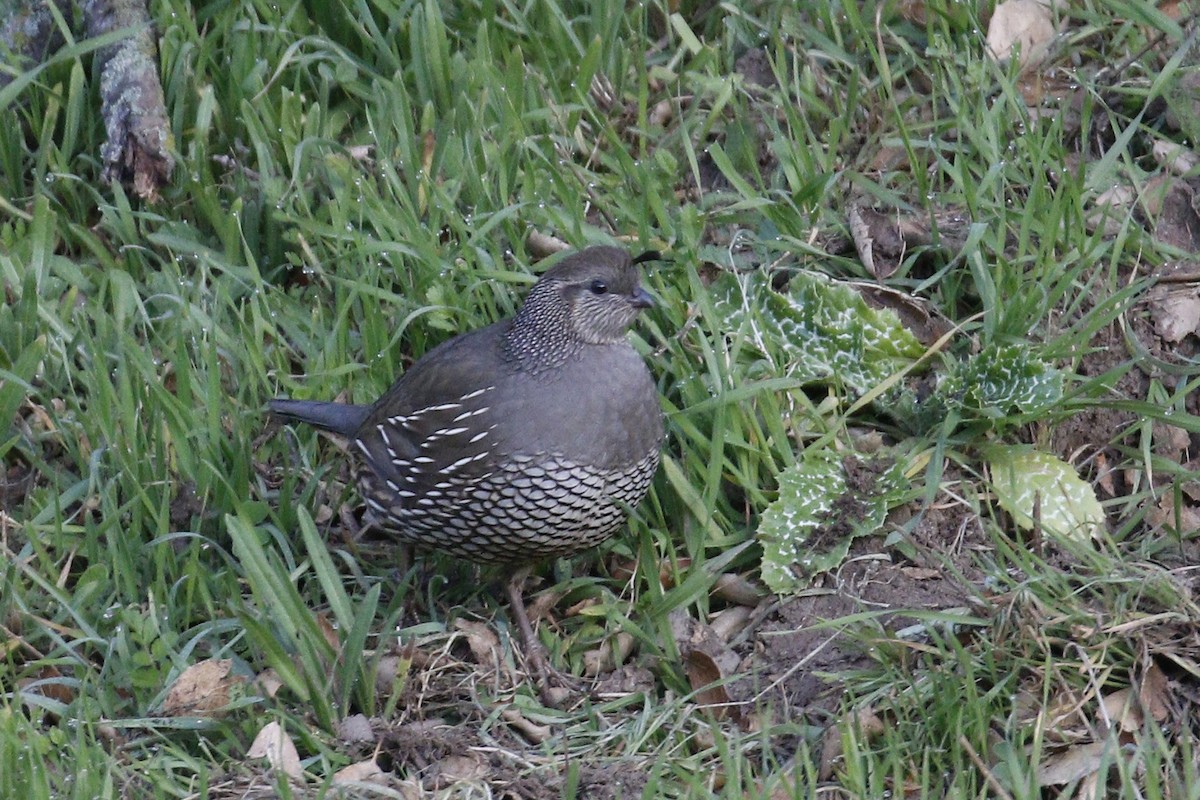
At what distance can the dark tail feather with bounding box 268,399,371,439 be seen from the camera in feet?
16.0

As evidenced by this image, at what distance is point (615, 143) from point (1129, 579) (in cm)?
251

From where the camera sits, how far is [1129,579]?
395cm

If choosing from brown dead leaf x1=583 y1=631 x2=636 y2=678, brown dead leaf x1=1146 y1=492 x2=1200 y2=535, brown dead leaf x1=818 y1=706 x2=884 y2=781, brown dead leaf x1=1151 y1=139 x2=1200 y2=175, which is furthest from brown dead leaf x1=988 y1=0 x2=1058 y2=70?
brown dead leaf x1=818 y1=706 x2=884 y2=781

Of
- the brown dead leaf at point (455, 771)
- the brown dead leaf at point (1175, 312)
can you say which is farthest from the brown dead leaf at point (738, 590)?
the brown dead leaf at point (1175, 312)

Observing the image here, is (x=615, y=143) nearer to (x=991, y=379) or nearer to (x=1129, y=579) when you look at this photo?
(x=991, y=379)

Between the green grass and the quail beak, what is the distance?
320 mm

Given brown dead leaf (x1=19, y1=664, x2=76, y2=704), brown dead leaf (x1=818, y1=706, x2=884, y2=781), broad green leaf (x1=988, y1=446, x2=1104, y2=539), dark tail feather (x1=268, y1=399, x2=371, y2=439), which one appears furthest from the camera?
dark tail feather (x1=268, y1=399, x2=371, y2=439)

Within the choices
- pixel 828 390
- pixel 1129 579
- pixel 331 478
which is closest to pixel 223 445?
pixel 331 478

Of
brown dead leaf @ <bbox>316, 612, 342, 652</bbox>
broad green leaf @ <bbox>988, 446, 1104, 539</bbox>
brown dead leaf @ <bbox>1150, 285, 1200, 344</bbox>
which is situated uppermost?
brown dead leaf @ <bbox>316, 612, 342, 652</bbox>

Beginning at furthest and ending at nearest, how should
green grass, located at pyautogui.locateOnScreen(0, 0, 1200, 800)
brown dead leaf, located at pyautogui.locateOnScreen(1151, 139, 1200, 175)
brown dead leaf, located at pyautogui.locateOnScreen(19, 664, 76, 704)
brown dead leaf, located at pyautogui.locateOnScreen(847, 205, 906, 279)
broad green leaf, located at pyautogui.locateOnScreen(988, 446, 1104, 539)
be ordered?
brown dead leaf, located at pyautogui.locateOnScreen(1151, 139, 1200, 175)
brown dead leaf, located at pyautogui.locateOnScreen(847, 205, 906, 279)
broad green leaf, located at pyautogui.locateOnScreen(988, 446, 1104, 539)
brown dead leaf, located at pyautogui.locateOnScreen(19, 664, 76, 704)
green grass, located at pyautogui.locateOnScreen(0, 0, 1200, 800)

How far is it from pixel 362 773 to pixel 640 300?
1570 millimetres

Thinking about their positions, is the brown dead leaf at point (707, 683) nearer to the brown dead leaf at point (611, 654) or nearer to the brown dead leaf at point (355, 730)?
the brown dead leaf at point (611, 654)

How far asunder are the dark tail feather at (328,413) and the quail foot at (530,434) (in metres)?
0.10

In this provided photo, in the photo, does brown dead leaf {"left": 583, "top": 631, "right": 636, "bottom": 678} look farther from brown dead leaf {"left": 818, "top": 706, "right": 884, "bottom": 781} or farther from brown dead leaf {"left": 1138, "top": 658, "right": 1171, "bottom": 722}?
brown dead leaf {"left": 1138, "top": 658, "right": 1171, "bottom": 722}
